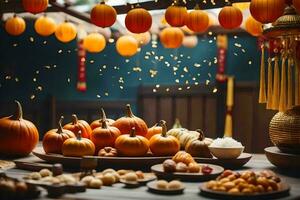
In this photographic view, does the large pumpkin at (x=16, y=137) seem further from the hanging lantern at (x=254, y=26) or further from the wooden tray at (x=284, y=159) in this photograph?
the hanging lantern at (x=254, y=26)

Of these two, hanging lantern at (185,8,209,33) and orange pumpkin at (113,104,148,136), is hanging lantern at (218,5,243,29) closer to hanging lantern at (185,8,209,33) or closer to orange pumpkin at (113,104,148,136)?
hanging lantern at (185,8,209,33)

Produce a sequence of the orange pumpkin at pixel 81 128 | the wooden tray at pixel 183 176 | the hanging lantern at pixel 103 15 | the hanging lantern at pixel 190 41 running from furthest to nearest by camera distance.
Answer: the hanging lantern at pixel 190 41, the hanging lantern at pixel 103 15, the orange pumpkin at pixel 81 128, the wooden tray at pixel 183 176

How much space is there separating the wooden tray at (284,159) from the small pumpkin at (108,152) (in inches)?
39.0

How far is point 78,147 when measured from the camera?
317 cm

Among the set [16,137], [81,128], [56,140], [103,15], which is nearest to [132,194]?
[56,140]

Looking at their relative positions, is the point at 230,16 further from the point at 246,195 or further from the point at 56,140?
the point at 246,195

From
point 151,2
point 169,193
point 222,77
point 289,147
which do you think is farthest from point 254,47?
point 169,193

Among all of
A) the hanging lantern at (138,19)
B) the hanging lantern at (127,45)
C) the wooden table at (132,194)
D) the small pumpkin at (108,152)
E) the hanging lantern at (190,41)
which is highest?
the hanging lantern at (190,41)

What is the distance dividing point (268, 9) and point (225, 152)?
129cm

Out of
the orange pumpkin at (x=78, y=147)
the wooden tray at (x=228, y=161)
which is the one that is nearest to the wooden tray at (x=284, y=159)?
the wooden tray at (x=228, y=161)

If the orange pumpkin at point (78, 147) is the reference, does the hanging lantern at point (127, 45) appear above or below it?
above

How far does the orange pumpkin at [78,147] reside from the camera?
3.17m

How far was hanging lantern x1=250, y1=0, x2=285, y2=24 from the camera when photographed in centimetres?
388

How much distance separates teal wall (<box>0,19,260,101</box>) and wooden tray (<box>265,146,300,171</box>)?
5170mm
